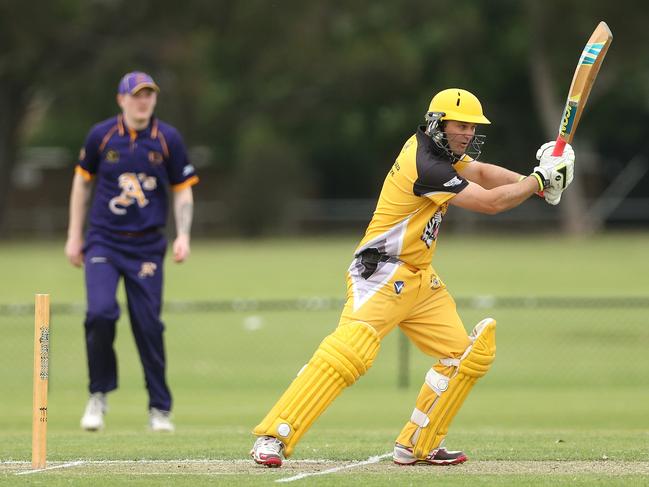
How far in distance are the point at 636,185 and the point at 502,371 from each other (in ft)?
113

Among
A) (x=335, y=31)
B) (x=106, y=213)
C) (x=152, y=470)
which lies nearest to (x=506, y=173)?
(x=152, y=470)

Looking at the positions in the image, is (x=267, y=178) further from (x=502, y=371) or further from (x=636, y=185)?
(x=502, y=371)

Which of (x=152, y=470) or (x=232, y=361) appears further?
(x=232, y=361)

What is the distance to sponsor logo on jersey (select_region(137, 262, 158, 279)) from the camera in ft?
32.7

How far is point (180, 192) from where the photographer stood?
10.4 m

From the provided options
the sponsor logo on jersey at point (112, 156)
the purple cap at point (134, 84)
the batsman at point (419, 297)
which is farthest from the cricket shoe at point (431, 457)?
the purple cap at point (134, 84)

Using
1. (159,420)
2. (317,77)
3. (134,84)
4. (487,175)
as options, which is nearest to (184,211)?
(134,84)

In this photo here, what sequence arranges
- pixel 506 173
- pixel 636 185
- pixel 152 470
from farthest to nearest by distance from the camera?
pixel 636 185 < pixel 506 173 < pixel 152 470

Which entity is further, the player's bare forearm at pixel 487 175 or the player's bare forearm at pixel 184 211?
the player's bare forearm at pixel 184 211

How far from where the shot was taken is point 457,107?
752 centimetres

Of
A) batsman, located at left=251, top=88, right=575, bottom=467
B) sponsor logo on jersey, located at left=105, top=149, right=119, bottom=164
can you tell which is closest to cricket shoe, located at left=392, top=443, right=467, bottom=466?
batsman, located at left=251, top=88, right=575, bottom=467

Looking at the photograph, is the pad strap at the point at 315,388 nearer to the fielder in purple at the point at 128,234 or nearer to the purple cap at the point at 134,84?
the fielder in purple at the point at 128,234

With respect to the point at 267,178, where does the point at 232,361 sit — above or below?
below

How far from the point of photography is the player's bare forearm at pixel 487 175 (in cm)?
803
